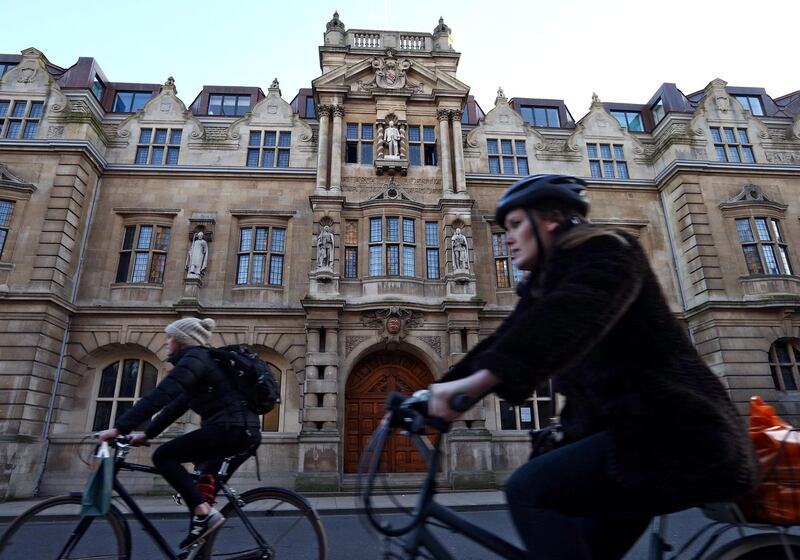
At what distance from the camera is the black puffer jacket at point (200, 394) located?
361 cm

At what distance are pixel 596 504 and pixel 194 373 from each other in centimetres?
302

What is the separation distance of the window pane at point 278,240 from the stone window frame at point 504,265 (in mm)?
7085

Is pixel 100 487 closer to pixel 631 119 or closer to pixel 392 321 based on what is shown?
pixel 392 321

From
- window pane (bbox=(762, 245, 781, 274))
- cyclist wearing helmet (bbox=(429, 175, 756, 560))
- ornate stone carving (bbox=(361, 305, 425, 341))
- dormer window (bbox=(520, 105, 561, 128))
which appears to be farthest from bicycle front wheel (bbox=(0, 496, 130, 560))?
dormer window (bbox=(520, 105, 561, 128))

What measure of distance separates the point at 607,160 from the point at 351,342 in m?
12.3

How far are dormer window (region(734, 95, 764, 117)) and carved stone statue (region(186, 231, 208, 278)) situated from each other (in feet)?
77.6

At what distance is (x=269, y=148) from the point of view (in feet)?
57.4

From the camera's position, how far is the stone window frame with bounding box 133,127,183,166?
16844 millimetres

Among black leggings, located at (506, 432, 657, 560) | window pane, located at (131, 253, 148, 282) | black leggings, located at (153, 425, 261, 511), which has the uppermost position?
window pane, located at (131, 253, 148, 282)

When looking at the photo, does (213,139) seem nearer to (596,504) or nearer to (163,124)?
Result: (163,124)

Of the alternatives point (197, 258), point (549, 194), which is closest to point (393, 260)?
point (197, 258)

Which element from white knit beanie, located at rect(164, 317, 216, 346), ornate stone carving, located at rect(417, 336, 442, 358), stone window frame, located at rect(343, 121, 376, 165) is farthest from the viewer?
stone window frame, located at rect(343, 121, 376, 165)

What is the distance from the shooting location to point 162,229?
52.1 ft

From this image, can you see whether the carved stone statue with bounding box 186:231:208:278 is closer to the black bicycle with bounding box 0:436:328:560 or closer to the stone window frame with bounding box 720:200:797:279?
the black bicycle with bounding box 0:436:328:560
